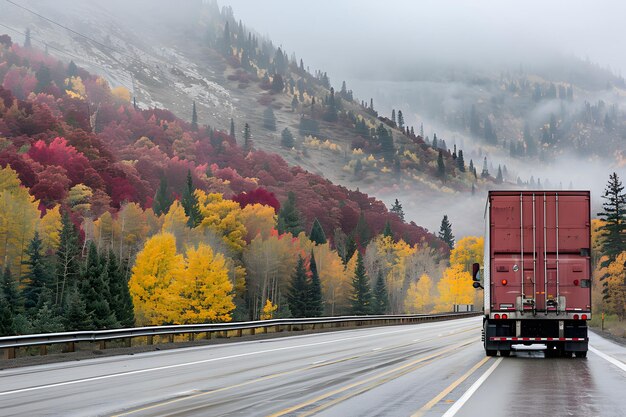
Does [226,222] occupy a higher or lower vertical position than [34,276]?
higher

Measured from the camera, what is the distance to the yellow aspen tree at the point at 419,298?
152 m

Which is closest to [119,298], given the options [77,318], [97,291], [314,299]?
[97,291]

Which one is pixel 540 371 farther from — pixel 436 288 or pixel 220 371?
pixel 436 288

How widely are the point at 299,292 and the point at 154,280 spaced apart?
68.6 ft

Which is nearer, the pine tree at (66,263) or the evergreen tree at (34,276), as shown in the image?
the evergreen tree at (34,276)

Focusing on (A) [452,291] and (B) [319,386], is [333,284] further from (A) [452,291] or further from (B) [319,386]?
(B) [319,386]

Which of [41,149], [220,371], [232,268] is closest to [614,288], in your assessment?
[232,268]

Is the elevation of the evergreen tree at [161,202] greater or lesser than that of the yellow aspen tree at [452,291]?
greater

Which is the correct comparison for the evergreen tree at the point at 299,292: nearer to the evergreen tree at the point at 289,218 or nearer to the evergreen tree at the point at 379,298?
the evergreen tree at the point at 379,298

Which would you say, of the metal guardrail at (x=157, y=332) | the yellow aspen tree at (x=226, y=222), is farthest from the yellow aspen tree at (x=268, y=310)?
the metal guardrail at (x=157, y=332)

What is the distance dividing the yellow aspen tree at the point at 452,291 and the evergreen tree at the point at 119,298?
8841cm

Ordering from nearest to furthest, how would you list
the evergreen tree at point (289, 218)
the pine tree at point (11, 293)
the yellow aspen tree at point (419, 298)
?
1. the pine tree at point (11, 293)
2. the yellow aspen tree at point (419, 298)
3. the evergreen tree at point (289, 218)

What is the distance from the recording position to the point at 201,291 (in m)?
86.8

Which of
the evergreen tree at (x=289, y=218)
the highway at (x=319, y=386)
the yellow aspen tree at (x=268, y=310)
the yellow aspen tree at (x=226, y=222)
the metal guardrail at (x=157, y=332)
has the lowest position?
the highway at (x=319, y=386)
